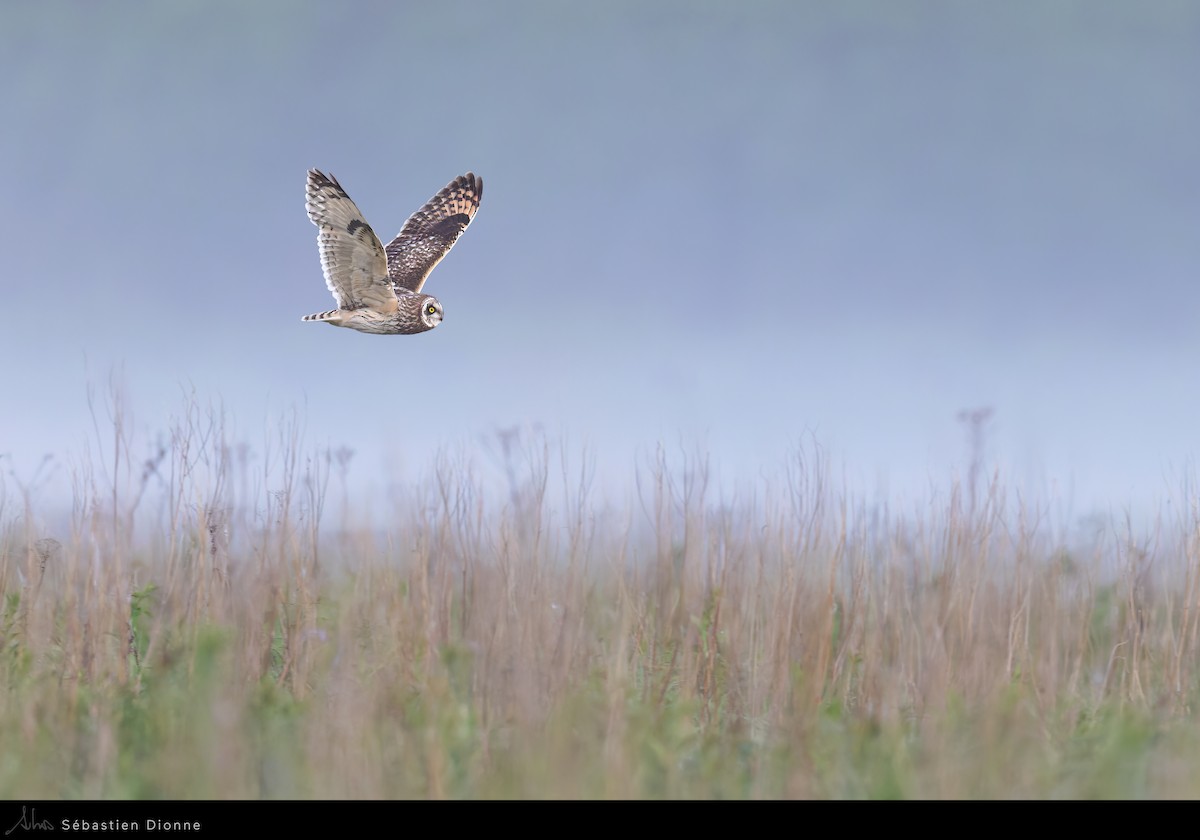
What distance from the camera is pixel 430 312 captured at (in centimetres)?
788

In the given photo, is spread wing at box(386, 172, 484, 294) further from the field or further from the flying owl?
the field

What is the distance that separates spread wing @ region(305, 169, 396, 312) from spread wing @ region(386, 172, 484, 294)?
615 millimetres

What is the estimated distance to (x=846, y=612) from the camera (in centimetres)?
523

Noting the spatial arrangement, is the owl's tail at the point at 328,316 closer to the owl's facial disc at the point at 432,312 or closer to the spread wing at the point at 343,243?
the spread wing at the point at 343,243

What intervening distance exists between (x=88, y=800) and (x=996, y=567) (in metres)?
4.14

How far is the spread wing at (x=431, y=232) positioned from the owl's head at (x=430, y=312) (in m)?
0.15

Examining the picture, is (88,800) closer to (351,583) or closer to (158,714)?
(158,714)

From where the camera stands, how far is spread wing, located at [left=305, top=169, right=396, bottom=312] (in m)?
6.68

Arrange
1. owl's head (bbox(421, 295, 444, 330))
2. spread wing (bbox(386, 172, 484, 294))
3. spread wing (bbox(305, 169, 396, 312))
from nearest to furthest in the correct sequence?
spread wing (bbox(305, 169, 396, 312)) < owl's head (bbox(421, 295, 444, 330)) < spread wing (bbox(386, 172, 484, 294))
